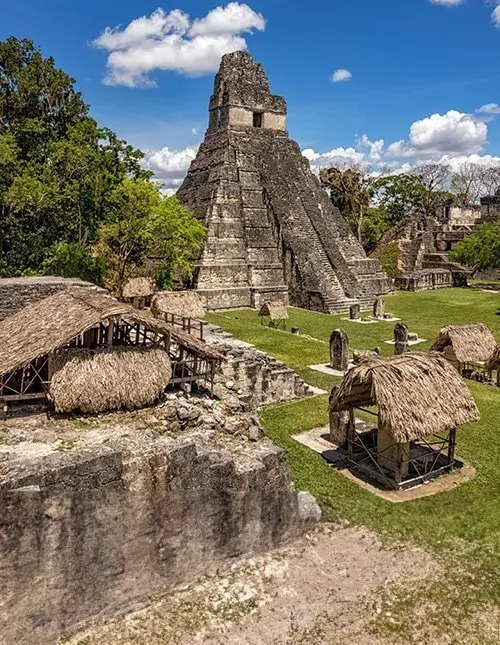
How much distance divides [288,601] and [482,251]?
36337mm

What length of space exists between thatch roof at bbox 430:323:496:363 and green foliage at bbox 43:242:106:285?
1326 centimetres

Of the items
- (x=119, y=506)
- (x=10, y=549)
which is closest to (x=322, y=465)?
(x=119, y=506)

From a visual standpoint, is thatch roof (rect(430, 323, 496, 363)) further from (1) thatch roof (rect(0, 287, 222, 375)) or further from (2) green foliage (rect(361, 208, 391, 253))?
(2) green foliage (rect(361, 208, 391, 253))

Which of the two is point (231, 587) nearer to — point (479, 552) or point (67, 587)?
point (67, 587)

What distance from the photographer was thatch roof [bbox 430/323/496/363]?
1525 centimetres

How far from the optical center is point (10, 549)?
17.4 feet

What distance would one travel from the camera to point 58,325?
859 centimetres

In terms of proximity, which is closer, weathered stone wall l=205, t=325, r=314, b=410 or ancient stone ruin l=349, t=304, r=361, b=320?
weathered stone wall l=205, t=325, r=314, b=410

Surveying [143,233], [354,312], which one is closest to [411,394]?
[354,312]

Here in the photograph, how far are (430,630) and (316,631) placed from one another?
3.99 feet

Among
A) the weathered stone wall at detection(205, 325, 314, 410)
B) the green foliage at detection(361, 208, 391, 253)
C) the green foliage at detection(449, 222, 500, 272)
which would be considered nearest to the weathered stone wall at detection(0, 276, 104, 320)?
the weathered stone wall at detection(205, 325, 314, 410)

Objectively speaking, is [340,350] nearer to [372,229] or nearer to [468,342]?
[468,342]

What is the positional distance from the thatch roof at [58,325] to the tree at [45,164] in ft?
35.8

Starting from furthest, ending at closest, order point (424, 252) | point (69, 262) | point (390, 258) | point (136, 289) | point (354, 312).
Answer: point (424, 252) → point (390, 258) → point (354, 312) → point (136, 289) → point (69, 262)
